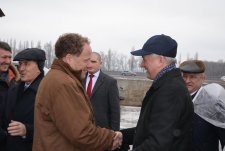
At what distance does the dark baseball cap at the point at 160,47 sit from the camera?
3.13 m

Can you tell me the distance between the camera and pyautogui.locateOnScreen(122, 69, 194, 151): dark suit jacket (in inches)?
112

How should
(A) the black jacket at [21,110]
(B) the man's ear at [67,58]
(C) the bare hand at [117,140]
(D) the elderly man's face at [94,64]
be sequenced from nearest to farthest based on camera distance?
(B) the man's ear at [67,58]
(C) the bare hand at [117,140]
(A) the black jacket at [21,110]
(D) the elderly man's face at [94,64]

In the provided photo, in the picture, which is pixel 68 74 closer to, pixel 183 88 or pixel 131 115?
pixel 183 88

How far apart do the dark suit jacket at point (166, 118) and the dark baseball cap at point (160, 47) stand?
0.18m

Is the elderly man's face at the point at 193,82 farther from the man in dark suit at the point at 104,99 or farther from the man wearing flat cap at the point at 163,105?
the man in dark suit at the point at 104,99

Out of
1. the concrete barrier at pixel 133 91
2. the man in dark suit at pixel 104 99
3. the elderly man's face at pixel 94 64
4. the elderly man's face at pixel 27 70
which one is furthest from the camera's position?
the concrete barrier at pixel 133 91

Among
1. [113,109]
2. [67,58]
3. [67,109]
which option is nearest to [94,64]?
[113,109]

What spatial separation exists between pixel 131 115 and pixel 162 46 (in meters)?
12.4

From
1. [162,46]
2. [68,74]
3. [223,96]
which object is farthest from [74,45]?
[223,96]

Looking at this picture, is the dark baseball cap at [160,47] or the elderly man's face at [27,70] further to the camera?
the elderly man's face at [27,70]

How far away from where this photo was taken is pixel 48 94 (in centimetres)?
304

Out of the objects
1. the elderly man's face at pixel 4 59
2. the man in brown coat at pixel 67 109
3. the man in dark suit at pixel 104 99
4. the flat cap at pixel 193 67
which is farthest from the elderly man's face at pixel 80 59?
the man in dark suit at pixel 104 99

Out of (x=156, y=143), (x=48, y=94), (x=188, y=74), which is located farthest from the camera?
(x=188, y=74)

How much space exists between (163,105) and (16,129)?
1.67m
